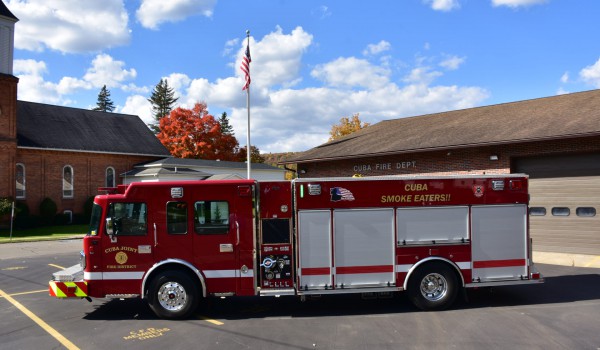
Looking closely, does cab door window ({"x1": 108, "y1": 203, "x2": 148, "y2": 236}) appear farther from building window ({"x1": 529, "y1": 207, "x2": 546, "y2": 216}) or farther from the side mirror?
building window ({"x1": 529, "y1": 207, "x2": 546, "y2": 216})

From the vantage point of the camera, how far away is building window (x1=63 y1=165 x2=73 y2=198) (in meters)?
34.9

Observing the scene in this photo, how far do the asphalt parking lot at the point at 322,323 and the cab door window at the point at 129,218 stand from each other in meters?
1.61

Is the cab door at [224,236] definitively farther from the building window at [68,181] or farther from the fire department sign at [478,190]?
the building window at [68,181]

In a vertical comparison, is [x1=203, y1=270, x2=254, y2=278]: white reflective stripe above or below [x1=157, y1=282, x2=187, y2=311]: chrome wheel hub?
above

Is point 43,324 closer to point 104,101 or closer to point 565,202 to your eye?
point 565,202

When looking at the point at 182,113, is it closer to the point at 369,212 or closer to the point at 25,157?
the point at 25,157

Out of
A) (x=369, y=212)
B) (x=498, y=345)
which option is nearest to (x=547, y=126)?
(x=369, y=212)

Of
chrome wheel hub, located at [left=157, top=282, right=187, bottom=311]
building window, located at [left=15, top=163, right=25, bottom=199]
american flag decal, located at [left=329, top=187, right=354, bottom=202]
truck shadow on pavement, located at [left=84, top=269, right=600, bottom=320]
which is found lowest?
truck shadow on pavement, located at [left=84, top=269, right=600, bottom=320]

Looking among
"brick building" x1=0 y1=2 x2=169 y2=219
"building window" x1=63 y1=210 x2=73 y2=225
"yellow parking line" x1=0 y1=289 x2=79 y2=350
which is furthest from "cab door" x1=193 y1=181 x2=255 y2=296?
"building window" x1=63 y1=210 x2=73 y2=225

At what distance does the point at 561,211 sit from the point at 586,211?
70 cm

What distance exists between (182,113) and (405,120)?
39.4 m

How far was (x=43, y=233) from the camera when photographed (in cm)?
2842

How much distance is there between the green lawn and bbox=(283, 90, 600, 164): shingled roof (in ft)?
50.5

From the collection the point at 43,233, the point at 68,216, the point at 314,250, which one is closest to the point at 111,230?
the point at 314,250
